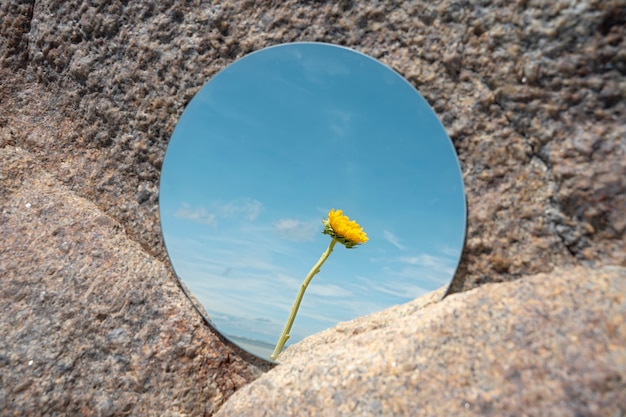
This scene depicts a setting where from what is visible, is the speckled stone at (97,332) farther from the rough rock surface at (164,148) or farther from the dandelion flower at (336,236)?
the dandelion flower at (336,236)

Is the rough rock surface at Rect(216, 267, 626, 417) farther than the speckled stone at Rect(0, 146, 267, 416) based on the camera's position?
No

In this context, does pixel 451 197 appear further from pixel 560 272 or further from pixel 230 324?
pixel 230 324

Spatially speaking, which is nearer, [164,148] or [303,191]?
[303,191]

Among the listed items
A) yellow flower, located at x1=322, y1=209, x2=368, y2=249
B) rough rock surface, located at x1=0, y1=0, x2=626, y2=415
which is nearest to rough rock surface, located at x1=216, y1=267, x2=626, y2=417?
rough rock surface, located at x1=0, y1=0, x2=626, y2=415

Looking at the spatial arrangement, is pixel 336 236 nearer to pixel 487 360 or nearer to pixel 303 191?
pixel 303 191

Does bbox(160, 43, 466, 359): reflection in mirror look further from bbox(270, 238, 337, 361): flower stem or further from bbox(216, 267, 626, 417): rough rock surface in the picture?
bbox(216, 267, 626, 417): rough rock surface

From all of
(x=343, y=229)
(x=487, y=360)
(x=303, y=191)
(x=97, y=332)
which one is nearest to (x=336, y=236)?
(x=343, y=229)

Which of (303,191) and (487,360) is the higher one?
(303,191)
